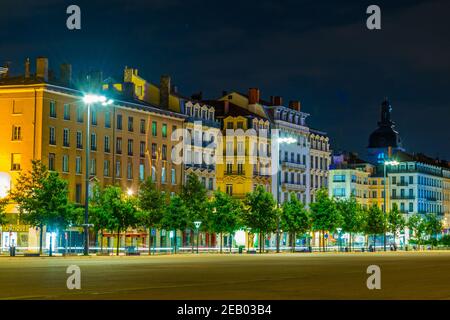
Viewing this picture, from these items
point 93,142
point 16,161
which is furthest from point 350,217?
point 16,161

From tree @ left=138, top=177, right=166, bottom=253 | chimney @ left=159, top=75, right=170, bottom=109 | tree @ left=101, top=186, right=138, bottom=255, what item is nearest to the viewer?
tree @ left=101, top=186, right=138, bottom=255

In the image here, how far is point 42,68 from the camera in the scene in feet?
337

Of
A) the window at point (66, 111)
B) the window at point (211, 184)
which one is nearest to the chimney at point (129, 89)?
the window at point (66, 111)

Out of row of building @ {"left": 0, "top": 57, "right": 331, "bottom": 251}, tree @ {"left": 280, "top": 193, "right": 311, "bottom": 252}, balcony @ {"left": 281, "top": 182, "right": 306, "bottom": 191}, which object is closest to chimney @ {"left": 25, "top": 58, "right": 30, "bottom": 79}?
row of building @ {"left": 0, "top": 57, "right": 331, "bottom": 251}

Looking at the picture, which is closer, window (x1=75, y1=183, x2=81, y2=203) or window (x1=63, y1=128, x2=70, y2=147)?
window (x1=63, y1=128, x2=70, y2=147)

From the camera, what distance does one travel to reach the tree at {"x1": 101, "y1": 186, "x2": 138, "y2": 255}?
3637 inches

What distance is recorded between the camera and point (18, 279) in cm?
3822

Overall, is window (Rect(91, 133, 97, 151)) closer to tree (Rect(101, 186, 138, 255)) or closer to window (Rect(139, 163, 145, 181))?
window (Rect(139, 163, 145, 181))

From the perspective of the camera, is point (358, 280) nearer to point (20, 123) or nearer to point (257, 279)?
point (257, 279)

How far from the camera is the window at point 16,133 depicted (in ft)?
329

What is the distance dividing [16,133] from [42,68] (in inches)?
296

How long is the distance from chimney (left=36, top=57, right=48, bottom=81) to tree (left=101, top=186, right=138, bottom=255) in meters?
16.1

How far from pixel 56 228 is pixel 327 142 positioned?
96350 millimetres

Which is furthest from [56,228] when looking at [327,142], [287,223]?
[327,142]
